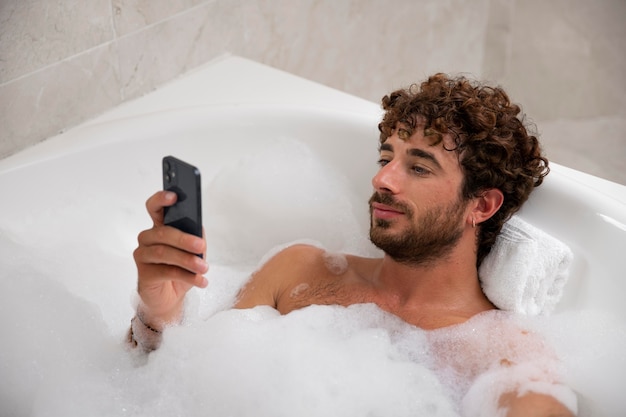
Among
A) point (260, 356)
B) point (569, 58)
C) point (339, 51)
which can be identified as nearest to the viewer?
point (260, 356)

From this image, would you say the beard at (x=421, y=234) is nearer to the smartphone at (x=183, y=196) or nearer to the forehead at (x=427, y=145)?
the forehead at (x=427, y=145)

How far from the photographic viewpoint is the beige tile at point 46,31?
1604 mm

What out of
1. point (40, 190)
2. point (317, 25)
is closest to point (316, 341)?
point (40, 190)

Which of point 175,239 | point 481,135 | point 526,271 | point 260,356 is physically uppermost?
point 481,135

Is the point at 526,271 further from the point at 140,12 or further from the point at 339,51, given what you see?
the point at 339,51

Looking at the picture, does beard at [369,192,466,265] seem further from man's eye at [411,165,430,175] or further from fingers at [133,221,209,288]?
fingers at [133,221,209,288]

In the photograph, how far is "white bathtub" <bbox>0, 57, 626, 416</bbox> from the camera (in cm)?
157

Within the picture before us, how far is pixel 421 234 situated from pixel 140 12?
2.52ft

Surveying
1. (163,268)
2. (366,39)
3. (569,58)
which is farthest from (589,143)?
(163,268)

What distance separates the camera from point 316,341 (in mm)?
1483

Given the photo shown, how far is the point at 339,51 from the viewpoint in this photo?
2.47m

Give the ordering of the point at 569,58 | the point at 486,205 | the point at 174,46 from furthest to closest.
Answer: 1. the point at 569,58
2. the point at 174,46
3. the point at 486,205

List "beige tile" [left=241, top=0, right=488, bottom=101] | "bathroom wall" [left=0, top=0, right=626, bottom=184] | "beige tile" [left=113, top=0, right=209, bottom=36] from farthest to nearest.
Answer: "beige tile" [left=241, top=0, right=488, bottom=101] → "beige tile" [left=113, top=0, right=209, bottom=36] → "bathroom wall" [left=0, top=0, right=626, bottom=184]

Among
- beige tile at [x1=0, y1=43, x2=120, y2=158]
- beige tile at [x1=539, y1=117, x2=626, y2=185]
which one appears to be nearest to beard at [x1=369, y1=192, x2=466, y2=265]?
beige tile at [x1=0, y1=43, x2=120, y2=158]
